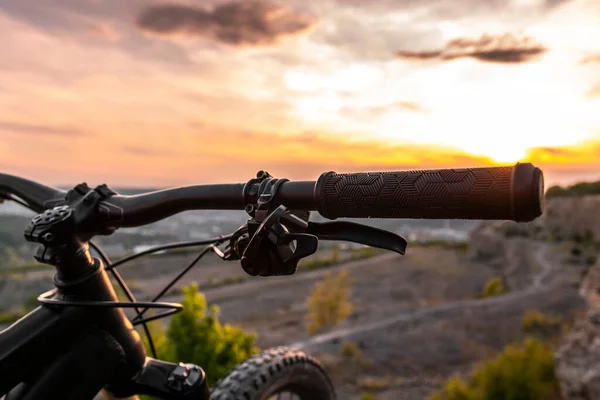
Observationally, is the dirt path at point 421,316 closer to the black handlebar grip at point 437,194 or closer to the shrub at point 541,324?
the shrub at point 541,324

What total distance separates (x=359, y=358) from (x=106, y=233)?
12.6 meters

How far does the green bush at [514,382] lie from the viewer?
876 cm

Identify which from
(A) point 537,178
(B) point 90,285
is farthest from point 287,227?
(B) point 90,285

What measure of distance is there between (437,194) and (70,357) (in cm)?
158

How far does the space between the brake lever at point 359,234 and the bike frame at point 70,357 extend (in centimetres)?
43

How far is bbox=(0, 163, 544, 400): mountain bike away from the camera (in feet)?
4.15

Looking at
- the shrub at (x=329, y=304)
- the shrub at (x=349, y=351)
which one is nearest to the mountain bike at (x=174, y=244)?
the shrub at (x=349, y=351)

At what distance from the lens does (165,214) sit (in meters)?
1.92

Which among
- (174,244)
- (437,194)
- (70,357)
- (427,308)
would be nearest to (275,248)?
(437,194)

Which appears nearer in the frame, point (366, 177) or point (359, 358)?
point (366, 177)

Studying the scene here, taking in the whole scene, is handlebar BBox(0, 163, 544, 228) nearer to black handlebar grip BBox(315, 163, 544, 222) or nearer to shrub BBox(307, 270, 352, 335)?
black handlebar grip BBox(315, 163, 544, 222)

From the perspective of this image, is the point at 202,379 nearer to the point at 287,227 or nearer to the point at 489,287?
the point at 287,227

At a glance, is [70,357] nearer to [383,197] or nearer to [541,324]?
[383,197]

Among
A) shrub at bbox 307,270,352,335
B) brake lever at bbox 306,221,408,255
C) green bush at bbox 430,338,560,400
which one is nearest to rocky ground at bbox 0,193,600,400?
shrub at bbox 307,270,352,335
